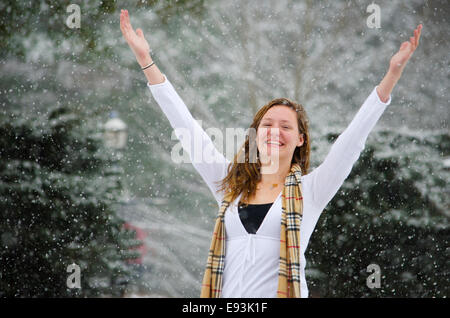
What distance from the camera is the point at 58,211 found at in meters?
2.71

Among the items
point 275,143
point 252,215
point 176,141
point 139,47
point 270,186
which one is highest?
point 176,141

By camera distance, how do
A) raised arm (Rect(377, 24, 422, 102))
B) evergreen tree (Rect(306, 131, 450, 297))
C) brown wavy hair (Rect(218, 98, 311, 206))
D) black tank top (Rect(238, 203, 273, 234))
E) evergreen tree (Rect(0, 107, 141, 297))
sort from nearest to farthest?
raised arm (Rect(377, 24, 422, 102)) → black tank top (Rect(238, 203, 273, 234)) → brown wavy hair (Rect(218, 98, 311, 206)) → evergreen tree (Rect(306, 131, 450, 297)) → evergreen tree (Rect(0, 107, 141, 297))

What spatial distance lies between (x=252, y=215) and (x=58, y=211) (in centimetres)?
168

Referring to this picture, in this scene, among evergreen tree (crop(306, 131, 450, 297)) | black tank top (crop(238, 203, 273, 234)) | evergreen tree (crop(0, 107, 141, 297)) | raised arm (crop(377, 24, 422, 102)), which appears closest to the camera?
raised arm (crop(377, 24, 422, 102))

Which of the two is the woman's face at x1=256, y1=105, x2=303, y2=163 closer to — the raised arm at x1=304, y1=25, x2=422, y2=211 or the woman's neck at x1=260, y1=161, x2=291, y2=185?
the woman's neck at x1=260, y1=161, x2=291, y2=185

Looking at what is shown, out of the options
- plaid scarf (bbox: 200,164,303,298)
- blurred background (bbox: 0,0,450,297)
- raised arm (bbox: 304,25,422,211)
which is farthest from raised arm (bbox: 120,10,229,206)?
blurred background (bbox: 0,0,450,297)

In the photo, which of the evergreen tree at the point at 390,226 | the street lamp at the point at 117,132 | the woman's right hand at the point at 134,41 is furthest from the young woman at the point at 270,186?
the street lamp at the point at 117,132

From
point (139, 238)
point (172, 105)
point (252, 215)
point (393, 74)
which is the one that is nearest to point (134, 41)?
point (172, 105)

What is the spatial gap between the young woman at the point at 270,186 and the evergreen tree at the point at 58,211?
4.39 feet

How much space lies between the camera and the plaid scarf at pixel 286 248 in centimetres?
129

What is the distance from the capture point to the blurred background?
263cm

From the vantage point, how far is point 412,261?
2582 mm

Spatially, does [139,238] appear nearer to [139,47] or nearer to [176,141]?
[176,141]

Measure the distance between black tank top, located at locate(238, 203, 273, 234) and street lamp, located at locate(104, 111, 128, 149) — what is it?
60.1 inches
